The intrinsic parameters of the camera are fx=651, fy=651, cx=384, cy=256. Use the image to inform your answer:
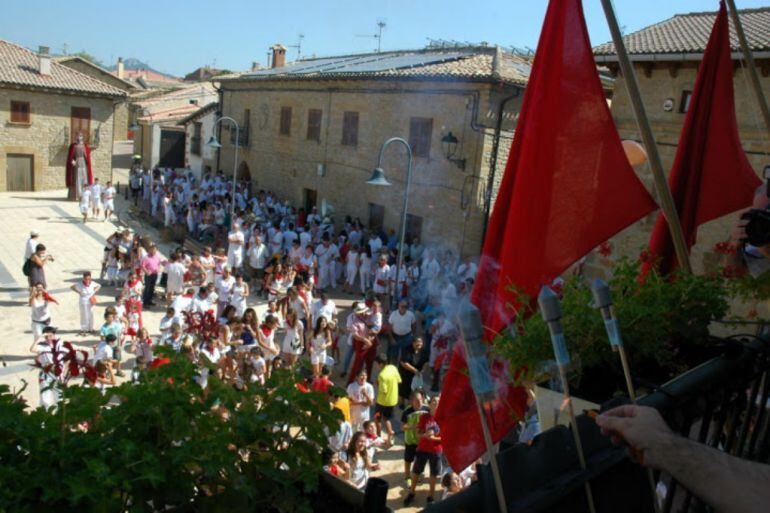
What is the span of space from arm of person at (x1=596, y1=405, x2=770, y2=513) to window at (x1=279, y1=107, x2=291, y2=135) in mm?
26120

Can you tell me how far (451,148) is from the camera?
1884cm

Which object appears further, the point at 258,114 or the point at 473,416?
the point at 258,114

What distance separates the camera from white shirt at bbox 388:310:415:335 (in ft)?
36.2

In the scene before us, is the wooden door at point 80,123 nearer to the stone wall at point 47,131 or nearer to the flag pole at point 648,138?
the stone wall at point 47,131

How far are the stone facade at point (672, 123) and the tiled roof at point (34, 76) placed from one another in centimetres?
2766

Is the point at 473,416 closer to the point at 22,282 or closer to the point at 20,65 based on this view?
the point at 22,282

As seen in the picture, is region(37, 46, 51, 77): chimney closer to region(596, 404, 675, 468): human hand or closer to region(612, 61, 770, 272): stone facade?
region(612, 61, 770, 272): stone facade

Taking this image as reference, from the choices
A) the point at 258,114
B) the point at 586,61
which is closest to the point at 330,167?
the point at 258,114

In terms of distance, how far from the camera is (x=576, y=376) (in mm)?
2902

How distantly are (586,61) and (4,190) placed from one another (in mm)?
33827

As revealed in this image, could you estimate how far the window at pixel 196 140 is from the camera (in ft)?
119

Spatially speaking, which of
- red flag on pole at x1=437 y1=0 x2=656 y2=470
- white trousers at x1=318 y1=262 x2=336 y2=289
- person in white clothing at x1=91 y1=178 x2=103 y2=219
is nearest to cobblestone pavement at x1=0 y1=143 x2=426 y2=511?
person in white clothing at x1=91 y1=178 x2=103 y2=219

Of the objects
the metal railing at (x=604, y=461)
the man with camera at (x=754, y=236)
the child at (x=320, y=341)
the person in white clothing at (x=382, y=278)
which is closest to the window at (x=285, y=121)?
the person in white clothing at (x=382, y=278)

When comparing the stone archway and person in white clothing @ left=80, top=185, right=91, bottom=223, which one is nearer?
person in white clothing @ left=80, top=185, right=91, bottom=223
